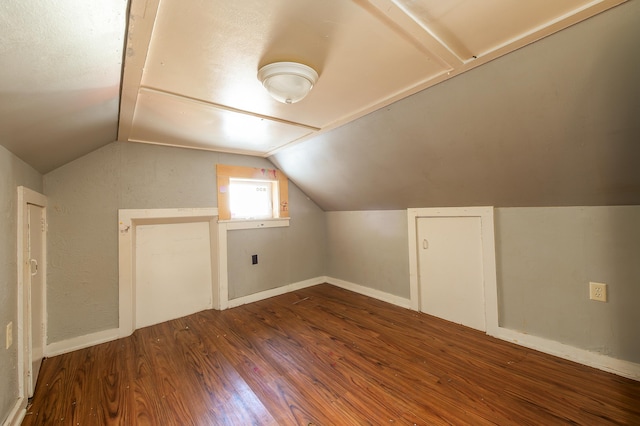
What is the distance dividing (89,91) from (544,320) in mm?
3434

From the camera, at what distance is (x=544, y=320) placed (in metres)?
2.09

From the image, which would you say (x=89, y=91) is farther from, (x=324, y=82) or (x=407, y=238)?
(x=407, y=238)

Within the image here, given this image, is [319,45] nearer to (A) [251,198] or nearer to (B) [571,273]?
(B) [571,273]

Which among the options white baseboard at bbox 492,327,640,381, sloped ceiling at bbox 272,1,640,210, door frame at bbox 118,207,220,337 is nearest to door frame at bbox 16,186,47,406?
door frame at bbox 118,207,220,337

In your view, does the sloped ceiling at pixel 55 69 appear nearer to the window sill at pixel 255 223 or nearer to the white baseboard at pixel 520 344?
the white baseboard at pixel 520 344

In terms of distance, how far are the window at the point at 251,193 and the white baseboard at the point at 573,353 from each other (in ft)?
9.29

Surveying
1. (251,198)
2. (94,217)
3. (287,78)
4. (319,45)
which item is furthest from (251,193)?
(319,45)

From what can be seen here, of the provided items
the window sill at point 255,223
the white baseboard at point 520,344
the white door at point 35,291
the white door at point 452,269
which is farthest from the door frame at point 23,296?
the white door at point 452,269

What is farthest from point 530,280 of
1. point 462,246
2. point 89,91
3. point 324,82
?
point 89,91

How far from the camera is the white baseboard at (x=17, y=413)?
141 centimetres

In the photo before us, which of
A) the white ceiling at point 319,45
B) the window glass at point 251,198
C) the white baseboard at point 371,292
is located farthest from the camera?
the window glass at point 251,198

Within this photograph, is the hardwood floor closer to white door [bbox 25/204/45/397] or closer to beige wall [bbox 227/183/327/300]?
white door [bbox 25/204/45/397]

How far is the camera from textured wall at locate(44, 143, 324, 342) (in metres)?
2.28

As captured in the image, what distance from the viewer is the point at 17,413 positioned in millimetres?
1487
